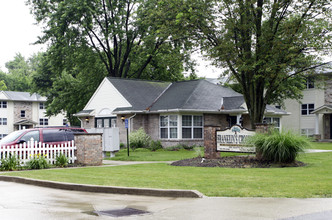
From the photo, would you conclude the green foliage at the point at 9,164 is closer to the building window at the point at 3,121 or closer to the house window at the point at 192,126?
the house window at the point at 192,126

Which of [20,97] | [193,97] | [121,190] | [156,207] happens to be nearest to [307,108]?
[193,97]

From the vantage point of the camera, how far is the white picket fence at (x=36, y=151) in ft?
55.2

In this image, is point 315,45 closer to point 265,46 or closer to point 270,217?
point 265,46

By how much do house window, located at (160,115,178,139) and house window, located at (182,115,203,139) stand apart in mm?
551

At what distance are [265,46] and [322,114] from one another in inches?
1023

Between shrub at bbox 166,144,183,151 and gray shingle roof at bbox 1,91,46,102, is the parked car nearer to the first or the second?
shrub at bbox 166,144,183,151

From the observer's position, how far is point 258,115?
2312 cm

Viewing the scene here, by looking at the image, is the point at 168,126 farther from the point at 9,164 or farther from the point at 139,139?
the point at 9,164

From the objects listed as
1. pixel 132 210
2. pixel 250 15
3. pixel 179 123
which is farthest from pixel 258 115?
pixel 132 210

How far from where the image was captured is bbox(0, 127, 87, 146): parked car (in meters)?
17.7

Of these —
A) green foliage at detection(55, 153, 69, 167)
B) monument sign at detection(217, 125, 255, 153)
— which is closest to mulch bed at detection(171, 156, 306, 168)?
monument sign at detection(217, 125, 255, 153)

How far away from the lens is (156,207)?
8.41m

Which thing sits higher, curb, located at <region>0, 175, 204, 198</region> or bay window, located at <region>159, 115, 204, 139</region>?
bay window, located at <region>159, 115, 204, 139</region>

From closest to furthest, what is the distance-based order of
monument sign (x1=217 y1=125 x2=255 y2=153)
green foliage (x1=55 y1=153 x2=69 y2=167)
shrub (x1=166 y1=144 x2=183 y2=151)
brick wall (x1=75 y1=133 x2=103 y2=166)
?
green foliage (x1=55 y1=153 x2=69 y2=167)
monument sign (x1=217 y1=125 x2=255 y2=153)
brick wall (x1=75 y1=133 x2=103 y2=166)
shrub (x1=166 y1=144 x2=183 y2=151)
